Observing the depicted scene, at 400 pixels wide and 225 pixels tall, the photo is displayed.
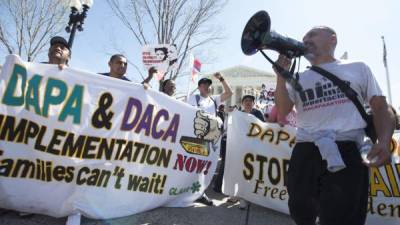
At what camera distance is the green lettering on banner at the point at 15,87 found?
2699mm

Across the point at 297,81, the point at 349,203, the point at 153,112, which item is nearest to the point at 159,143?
the point at 153,112

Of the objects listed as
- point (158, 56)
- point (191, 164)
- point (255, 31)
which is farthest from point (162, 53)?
point (255, 31)

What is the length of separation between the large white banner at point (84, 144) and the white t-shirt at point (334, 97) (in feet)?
5.89

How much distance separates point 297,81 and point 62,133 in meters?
2.13

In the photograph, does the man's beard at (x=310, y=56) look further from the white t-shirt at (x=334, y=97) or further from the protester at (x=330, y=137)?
the white t-shirt at (x=334, y=97)

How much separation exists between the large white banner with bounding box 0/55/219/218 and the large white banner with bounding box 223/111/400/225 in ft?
2.42

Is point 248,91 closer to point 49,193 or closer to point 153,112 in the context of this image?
point 153,112

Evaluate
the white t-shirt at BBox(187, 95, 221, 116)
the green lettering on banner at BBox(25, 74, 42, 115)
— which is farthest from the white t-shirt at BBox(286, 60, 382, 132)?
the white t-shirt at BBox(187, 95, 221, 116)

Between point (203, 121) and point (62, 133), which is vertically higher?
point (203, 121)

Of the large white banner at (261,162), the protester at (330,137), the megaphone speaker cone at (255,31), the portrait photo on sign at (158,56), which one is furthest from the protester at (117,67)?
the protester at (330,137)

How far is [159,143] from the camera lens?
3.47 m

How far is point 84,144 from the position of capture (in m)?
2.96

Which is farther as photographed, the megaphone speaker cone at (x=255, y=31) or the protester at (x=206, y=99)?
the protester at (x=206, y=99)

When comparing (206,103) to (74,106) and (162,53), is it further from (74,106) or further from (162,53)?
(74,106)
